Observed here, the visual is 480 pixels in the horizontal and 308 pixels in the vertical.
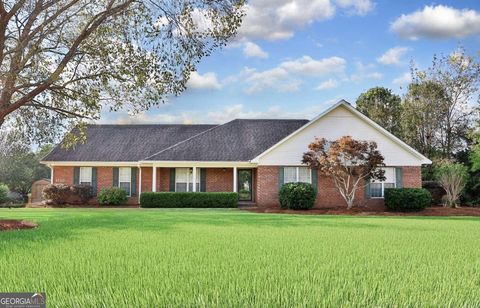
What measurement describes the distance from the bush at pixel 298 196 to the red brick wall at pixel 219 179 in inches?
224

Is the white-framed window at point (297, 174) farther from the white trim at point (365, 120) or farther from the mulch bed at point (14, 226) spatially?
the mulch bed at point (14, 226)

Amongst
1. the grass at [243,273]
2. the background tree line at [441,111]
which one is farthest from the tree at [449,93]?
the grass at [243,273]

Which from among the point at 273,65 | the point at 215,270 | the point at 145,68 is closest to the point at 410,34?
the point at 273,65

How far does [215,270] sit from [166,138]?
2865cm

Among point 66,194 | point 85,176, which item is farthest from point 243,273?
point 85,176

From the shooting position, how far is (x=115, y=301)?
12.3 feet

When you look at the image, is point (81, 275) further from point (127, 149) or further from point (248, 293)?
point (127, 149)

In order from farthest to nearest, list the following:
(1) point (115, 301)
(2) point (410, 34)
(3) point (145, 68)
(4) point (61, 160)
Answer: (4) point (61, 160), (2) point (410, 34), (3) point (145, 68), (1) point (115, 301)

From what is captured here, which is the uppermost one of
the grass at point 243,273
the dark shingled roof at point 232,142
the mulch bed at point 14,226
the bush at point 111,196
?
the dark shingled roof at point 232,142

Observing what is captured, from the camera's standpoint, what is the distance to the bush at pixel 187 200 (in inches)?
1077

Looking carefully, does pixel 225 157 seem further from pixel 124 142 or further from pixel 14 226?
pixel 14 226

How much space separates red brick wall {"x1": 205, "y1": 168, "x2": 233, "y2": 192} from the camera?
30.3 m

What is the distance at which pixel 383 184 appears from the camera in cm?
2745

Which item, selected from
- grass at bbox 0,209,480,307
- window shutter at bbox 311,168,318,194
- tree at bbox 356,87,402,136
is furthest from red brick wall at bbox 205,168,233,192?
grass at bbox 0,209,480,307
